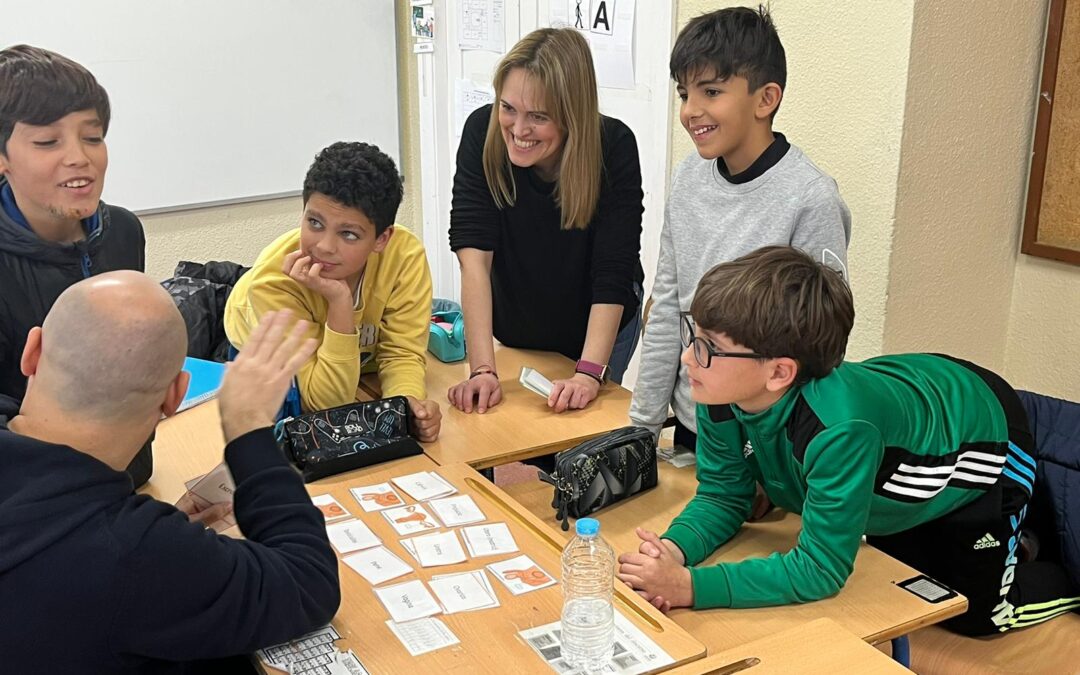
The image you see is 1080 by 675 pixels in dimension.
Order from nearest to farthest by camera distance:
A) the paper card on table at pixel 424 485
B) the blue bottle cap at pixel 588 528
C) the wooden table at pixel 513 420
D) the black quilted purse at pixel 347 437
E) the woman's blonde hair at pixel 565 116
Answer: the blue bottle cap at pixel 588 528, the paper card on table at pixel 424 485, the black quilted purse at pixel 347 437, the wooden table at pixel 513 420, the woman's blonde hair at pixel 565 116

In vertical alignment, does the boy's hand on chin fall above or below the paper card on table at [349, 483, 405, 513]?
above

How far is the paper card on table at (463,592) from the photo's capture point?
1.51m

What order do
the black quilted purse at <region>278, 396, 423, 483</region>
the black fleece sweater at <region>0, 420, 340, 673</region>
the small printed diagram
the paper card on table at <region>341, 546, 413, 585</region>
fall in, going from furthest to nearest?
the small printed diagram, the black quilted purse at <region>278, 396, 423, 483</region>, the paper card on table at <region>341, 546, 413, 585</region>, the black fleece sweater at <region>0, 420, 340, 673</region>

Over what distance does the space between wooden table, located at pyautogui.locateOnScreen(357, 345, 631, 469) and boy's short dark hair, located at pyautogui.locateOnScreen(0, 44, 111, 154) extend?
0.92 metres

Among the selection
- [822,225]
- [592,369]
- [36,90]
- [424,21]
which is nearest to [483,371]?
[592,369]

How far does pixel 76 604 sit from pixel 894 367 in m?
1.40

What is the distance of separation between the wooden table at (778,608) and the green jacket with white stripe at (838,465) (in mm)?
25

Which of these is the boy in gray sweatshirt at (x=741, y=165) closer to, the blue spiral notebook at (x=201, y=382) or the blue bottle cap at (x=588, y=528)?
the blue bottle cap at (x=588, y=528)

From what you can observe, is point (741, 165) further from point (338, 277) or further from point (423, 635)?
point (423, 635)

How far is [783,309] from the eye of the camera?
→ 64.1 inches

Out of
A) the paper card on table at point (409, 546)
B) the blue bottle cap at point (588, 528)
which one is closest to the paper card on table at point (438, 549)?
the paper card on table at point (409, 546)

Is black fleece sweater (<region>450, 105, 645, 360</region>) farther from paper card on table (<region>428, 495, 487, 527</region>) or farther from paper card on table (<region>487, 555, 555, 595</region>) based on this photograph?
paper card on table (<region>487, 555, 555, 595</region>)

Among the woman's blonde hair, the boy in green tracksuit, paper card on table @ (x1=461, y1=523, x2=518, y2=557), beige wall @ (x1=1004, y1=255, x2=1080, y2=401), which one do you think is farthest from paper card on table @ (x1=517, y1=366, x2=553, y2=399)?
beige wall @ (x1=1004, y1=255, x2=1080, y2=401)

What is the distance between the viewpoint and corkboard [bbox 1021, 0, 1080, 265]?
2686 mm
